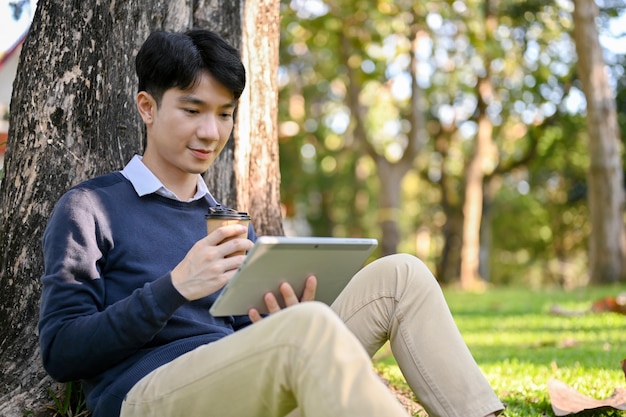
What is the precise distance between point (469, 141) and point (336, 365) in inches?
1163

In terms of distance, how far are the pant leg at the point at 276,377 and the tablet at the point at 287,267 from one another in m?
0.17

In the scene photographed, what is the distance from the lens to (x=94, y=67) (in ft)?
11.3

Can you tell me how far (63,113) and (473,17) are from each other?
1148 centimetres

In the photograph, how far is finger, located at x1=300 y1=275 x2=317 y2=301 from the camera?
2.56 m

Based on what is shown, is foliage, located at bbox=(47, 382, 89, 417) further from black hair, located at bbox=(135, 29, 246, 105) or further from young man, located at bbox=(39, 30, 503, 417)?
black hair, located at bbox=(135, 29, 246, 105)

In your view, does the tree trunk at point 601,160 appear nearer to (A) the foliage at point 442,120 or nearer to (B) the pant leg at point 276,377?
(A) the foliage at point 442,120

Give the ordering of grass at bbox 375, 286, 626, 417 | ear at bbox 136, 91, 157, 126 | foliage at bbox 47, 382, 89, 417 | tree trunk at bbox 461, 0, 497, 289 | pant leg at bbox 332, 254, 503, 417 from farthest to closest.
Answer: tree trunk at bbox 461, 0, 497, 289, grass at bbox 375, 286, 626, 417, foliage at bbox 47, 382, 89, 417, ear at bbox 136, 91, 157, 126, pant leg at bbox 332, 254, 503, 417

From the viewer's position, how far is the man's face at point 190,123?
8.93 feet

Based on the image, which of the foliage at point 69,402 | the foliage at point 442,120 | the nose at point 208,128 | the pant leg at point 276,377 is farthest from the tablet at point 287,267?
the foliage at point 442,120

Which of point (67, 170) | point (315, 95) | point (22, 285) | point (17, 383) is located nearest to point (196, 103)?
point (67, 170)

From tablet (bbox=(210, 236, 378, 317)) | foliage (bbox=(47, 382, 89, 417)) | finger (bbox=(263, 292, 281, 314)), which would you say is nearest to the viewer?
tablet (bbox=(210, 236, 378, 317))

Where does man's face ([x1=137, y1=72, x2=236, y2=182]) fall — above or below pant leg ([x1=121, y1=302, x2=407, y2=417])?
above

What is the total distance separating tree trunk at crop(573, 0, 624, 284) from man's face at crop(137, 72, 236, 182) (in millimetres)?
11130

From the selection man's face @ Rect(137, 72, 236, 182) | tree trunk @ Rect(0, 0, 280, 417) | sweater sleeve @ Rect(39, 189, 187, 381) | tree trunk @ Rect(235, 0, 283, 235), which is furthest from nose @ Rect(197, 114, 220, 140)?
tree trunk @ Rect(235, 0, 283, 235)
